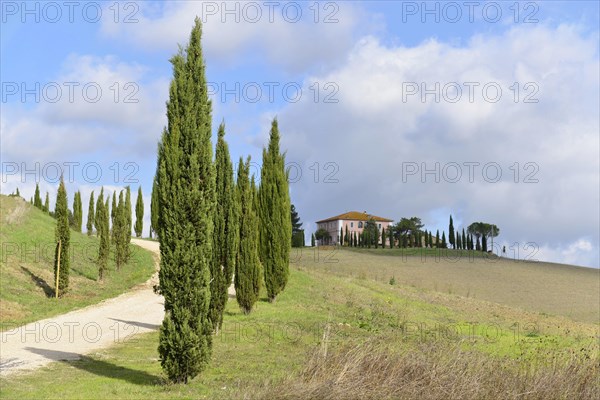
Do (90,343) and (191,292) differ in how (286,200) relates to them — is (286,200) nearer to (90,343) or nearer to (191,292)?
(90,343)

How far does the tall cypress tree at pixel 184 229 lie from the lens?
12.8m

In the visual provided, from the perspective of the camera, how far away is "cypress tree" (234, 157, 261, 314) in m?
23.5

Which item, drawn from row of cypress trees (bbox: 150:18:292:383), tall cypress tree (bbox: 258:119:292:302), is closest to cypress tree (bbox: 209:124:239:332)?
row of cypress trees (bbox: 150:18:292:383)

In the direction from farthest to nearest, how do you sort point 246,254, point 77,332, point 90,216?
point 90,216, point 246,254, point 77,332

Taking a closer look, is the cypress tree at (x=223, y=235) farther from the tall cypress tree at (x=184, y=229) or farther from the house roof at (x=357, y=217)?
the house roof at (x=357, y=217)

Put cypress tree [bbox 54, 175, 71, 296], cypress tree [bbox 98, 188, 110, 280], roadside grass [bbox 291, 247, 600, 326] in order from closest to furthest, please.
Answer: cypress tree [bbox 54, 175, 71, 296] < cypress tree [bbox 98, 188, 110, 280] < roadside grass [bbox 291, 247, 600, 326]

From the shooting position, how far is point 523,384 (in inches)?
470

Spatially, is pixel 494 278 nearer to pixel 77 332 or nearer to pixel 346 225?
pixel 77 332

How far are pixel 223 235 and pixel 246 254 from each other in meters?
4.50

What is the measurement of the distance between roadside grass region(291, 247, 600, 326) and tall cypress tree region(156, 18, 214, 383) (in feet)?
91.0

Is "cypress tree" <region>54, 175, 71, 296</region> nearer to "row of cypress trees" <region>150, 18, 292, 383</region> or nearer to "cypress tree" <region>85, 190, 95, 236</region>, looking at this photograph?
"row of cypress trees" <region>150, 18, 292, 383</region>

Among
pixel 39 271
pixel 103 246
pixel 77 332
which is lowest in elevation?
pixel 77 332

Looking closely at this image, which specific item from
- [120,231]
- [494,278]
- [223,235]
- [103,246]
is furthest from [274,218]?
[494,278]

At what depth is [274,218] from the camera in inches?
1124
